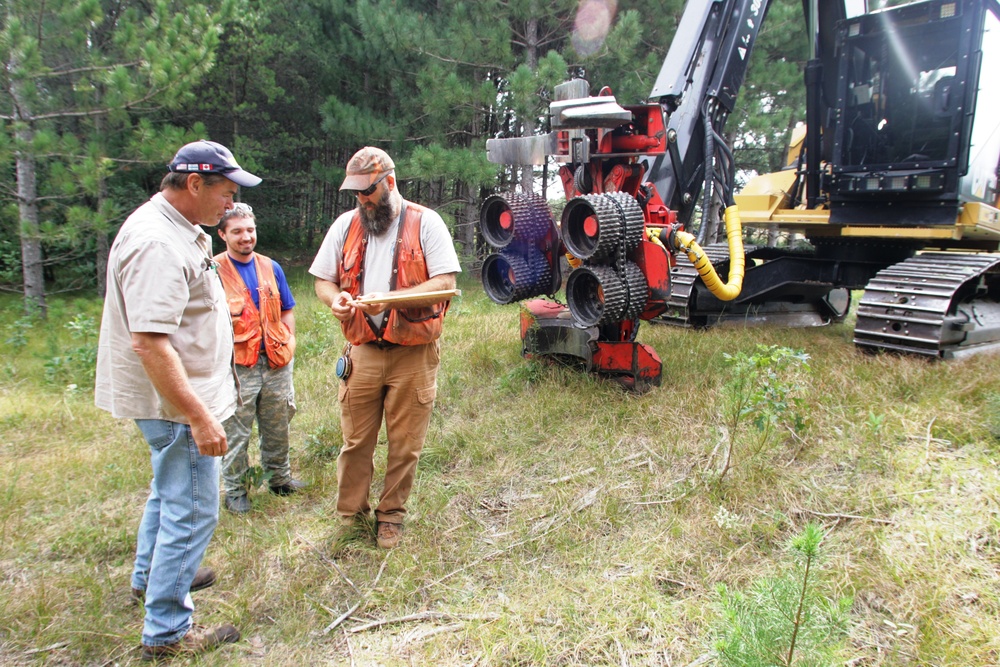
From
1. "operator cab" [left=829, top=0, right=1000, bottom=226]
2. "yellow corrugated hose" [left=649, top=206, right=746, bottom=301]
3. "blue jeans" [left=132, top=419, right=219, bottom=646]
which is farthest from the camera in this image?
"operator cab" [left=829, top=0, right=1000, bottom=226]

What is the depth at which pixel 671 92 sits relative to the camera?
5.18 metres

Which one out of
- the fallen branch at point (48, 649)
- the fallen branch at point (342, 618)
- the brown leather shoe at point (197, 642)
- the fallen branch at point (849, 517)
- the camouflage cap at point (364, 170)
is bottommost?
the fallen branch at point (48, 649)

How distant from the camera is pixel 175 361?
224 cm

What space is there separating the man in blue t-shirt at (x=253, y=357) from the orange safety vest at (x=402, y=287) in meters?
0.83

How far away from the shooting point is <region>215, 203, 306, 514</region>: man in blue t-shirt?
3.63 meters

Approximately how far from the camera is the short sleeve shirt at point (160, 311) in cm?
221

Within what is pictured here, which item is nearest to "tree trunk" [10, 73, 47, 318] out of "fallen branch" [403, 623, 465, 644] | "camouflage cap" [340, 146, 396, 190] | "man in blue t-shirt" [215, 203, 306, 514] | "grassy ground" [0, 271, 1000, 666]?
"grassy ground" [0, 271, 1000, 666]

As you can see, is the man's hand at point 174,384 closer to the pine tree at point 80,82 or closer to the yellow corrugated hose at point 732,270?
the yellow corrugated hose at point 732,270

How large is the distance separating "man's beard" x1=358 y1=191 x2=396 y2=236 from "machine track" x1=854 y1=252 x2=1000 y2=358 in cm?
387

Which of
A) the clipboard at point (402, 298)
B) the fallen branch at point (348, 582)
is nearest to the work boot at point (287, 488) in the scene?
the fallen branch at point (348, 582)

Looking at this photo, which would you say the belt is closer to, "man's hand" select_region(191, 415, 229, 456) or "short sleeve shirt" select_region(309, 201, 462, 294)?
"short sleeve shirt" select_region(309, 201, 462, 294)

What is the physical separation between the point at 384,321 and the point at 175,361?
38.4 inches

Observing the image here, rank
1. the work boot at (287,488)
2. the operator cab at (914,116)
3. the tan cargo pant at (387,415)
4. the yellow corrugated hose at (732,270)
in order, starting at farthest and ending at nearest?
the operator cab at (914,116) → the yellow corrugated hose at (732,270) → the work boot at (287,488) → the tan cargo pant at (387,415)

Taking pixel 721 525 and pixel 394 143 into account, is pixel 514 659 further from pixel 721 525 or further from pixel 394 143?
pixel 394 143
